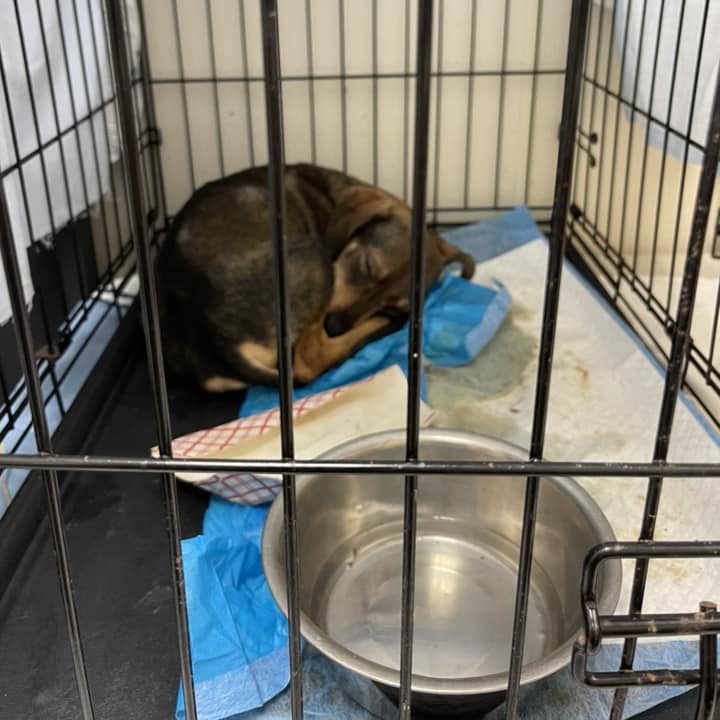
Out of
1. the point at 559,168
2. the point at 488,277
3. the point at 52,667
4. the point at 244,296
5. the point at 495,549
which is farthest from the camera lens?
the point at 488,277

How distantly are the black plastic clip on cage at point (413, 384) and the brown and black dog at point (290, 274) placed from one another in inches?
43.5

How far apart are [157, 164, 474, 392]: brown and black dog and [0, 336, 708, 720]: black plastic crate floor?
1.05 feet

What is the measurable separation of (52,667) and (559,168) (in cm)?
104

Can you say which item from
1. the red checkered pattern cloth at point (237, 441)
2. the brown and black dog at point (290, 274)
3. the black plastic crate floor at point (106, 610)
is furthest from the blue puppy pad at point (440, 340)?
the black plastic crate floor at point (106, 610)

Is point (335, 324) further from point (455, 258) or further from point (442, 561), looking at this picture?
point (442, 561)

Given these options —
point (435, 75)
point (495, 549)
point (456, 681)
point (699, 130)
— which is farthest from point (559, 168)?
point (435, 75)

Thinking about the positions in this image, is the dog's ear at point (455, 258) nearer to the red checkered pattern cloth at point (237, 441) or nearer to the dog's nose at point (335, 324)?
the dog's nose at point (335, 324)

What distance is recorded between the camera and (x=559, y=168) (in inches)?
23.0

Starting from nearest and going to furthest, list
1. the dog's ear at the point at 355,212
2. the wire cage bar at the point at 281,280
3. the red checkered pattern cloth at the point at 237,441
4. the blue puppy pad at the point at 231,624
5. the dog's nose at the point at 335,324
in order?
the wire cage bar at the point at 281,280 → the blue puppy pad at the point at 231,624 → the red checkered pattern cloth at the point at 237,441 → the dog's nose at the point at 335,324 → the dog's ear at the point at 355,212

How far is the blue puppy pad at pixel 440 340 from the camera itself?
1.97m

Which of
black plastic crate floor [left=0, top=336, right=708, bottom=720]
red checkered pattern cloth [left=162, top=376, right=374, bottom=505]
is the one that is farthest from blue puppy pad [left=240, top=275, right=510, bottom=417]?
black plastic crate floor [left=0, top=336, right=708, bottom=720]

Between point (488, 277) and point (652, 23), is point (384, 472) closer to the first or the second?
point (652, 23)

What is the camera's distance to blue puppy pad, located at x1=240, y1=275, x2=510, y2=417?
197 centimetres

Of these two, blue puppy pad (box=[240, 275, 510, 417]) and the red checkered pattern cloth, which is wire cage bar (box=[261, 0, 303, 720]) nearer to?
the red checkered pattern cloth
